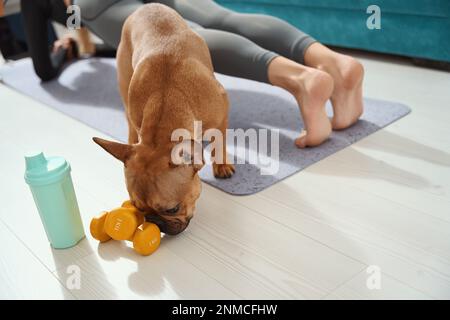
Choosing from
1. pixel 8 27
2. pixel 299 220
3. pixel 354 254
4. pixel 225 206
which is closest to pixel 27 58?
pixel 8 27

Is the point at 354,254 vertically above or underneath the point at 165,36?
underneath

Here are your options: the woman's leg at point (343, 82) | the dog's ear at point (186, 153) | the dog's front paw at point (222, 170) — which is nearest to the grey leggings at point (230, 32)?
the woman's leg at point (343, 82)

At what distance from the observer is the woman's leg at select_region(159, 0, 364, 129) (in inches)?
69.3

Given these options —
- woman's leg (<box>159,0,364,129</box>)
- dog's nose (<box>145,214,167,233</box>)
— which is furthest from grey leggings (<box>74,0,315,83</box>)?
dog's nose (<box>145,214,167,233</box>)

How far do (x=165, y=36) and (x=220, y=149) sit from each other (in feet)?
1.29

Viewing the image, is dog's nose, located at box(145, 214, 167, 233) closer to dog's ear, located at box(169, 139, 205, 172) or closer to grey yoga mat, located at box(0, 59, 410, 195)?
dog's ear, located at box(169, 139, 205, 172)

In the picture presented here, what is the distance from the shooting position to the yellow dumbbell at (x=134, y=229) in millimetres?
1220

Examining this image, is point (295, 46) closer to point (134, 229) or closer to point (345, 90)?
point (345, 90)

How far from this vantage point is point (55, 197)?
121 cm

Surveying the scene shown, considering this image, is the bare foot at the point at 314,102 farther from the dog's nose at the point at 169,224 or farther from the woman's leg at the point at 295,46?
the dog's nose at the point at 169,224

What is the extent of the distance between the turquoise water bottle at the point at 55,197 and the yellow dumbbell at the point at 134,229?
0.33 feet

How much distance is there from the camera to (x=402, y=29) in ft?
7.62

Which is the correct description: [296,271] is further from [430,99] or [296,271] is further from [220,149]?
[430,99]

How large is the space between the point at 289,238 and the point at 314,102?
0.58 m
